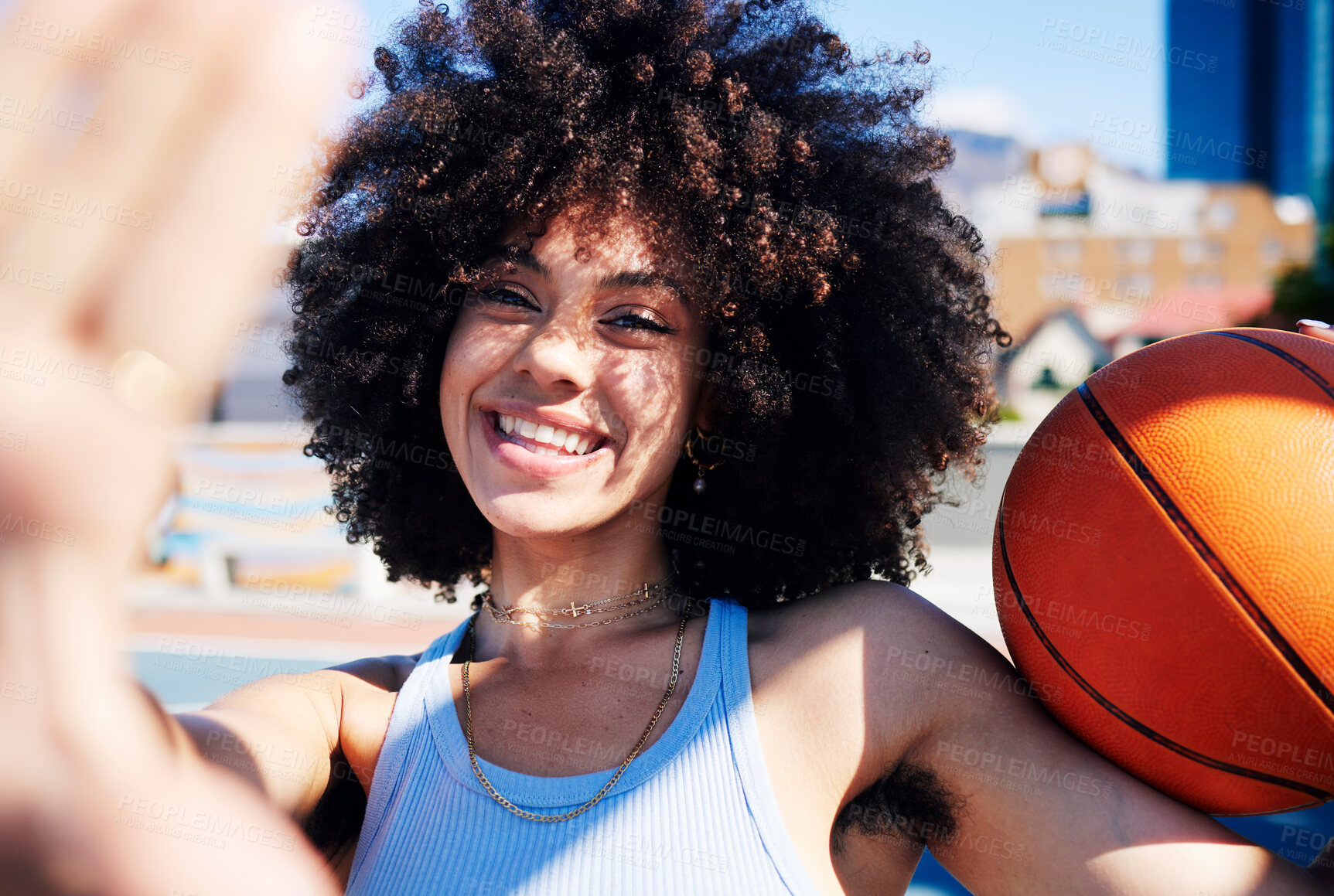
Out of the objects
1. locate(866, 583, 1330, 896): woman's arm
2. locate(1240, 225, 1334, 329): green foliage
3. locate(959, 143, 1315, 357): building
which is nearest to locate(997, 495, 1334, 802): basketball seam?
locate(866, 583, 1330, 896): woman's arm

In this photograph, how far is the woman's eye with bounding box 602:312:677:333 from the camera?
195 centimetres

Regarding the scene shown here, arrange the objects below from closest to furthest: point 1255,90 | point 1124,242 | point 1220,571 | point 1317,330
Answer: point 1220,571
point 1317,330
point 1124,242
point 1255,90

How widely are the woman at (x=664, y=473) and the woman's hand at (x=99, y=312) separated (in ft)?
1.24

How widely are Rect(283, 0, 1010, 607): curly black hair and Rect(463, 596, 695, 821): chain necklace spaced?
33 cm

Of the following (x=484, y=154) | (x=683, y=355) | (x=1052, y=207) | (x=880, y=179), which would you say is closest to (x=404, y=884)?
(x=683, y=355)

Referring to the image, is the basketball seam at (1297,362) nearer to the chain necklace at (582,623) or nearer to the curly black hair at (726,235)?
the curly black hair at (726,235)

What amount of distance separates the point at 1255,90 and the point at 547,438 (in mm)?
64651

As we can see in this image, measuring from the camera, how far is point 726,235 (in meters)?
2.09

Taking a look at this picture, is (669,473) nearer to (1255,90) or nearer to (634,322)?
(634,322)

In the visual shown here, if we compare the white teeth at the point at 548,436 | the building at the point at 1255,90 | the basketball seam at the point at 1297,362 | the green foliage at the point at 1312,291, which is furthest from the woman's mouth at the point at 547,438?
the building at the point at 1255,90

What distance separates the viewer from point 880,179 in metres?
2.26

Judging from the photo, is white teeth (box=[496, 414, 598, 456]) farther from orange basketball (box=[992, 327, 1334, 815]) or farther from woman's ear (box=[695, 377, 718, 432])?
orange basketball (box=[992, 327, 1334, 815])

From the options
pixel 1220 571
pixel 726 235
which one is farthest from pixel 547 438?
pixel 1220 571

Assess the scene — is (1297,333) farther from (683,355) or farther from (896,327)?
(683,355)
